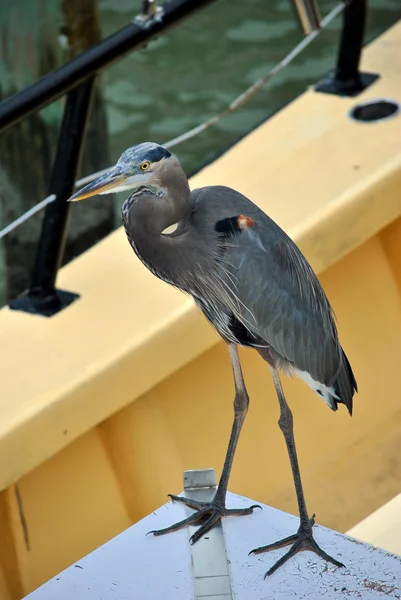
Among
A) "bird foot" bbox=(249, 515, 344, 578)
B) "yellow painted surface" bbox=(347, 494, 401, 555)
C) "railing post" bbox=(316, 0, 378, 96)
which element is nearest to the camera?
"bird foot" bbox=(249, 515, 344, 578)

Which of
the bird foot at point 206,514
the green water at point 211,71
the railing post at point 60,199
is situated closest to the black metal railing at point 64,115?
the railing post at point 60,199

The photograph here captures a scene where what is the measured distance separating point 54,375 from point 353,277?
0.98 meters

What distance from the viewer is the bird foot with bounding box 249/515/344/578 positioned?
2105 mm

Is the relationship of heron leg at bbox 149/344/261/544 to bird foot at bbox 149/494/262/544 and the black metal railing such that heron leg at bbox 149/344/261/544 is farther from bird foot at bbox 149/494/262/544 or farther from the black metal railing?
the black metal railing

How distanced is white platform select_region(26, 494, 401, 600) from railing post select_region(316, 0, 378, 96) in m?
1.68

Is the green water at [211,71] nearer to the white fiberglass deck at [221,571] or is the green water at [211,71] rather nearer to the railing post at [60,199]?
the railing post at [60,199]

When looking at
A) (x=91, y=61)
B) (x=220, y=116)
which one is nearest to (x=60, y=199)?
(x=91, y=61)

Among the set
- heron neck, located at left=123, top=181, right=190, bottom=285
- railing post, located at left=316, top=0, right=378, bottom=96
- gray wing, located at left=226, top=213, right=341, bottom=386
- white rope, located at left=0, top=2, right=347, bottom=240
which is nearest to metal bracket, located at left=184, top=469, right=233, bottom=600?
gray wing, located at left=226, top=213, right=341, bottom=386

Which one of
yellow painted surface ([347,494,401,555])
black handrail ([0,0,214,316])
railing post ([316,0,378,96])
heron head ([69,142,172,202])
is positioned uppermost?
heron head ([69,142,172,202])

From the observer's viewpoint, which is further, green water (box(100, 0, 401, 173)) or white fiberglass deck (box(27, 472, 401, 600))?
green water (box(100, 0, 401, 173))

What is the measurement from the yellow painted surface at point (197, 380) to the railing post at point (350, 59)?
42 mm

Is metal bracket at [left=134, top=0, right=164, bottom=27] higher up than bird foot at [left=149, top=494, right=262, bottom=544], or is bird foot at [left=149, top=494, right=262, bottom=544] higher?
metal bracket at [left=134, top=0, right=164, bottom=27]

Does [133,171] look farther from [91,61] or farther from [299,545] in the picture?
[91,61]

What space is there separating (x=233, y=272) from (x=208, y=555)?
1.61 ft
